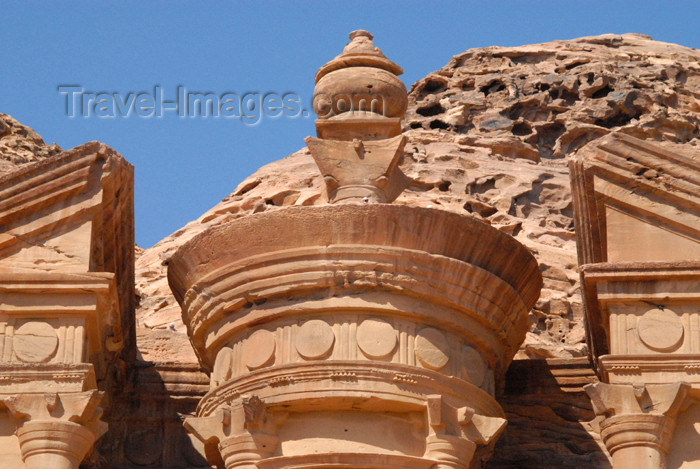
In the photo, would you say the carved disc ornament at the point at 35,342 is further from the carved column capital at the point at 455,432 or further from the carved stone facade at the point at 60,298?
the carved column capital at the point at 455,432

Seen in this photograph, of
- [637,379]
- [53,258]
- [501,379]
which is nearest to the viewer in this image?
[637,379]

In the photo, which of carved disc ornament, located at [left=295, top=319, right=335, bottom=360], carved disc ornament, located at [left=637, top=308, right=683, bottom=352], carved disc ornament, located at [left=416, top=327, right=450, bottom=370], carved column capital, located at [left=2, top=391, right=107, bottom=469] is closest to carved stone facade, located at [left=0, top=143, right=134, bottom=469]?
carved column capital, located at [left=2, top=391, right=107, bottom=469]

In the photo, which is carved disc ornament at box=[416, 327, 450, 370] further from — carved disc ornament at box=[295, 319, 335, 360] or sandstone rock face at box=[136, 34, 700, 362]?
sandstone rock face at box=[136, 34, 700, 362]

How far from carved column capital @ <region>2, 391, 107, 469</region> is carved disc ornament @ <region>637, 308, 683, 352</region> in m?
4.95

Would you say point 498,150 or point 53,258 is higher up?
point 498,150

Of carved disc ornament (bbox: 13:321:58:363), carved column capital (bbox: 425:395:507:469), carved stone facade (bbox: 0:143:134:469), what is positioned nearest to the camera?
carved stone facade (bbox: 0:143:134:469)

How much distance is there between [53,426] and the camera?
43.7 feet

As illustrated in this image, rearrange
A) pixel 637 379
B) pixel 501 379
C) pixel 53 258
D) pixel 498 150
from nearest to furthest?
pixel 637 379 → pixel 53 258 → pixel 501 379 → pixel 498 150

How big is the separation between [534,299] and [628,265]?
1.94 m

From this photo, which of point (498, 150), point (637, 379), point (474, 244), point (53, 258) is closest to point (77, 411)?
point (53, 258)

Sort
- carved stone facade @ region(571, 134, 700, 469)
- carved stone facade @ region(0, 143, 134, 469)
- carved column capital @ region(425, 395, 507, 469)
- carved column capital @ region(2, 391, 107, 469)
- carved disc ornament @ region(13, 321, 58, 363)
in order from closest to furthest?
carved stone facade @ region(571, 134, 700, 469) < carved column capital @ region(2, 391, 107, 469) < carved stone facade @ region(0, 143, 134, 469) < carved column capital @ region(425, 395, 507, 469) < carved disc ornament @ region(13, 321, 58, 363)

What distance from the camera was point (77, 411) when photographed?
1337 centimetres

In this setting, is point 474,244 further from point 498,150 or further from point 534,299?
point 498,150

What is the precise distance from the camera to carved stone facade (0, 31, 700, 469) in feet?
44.0
